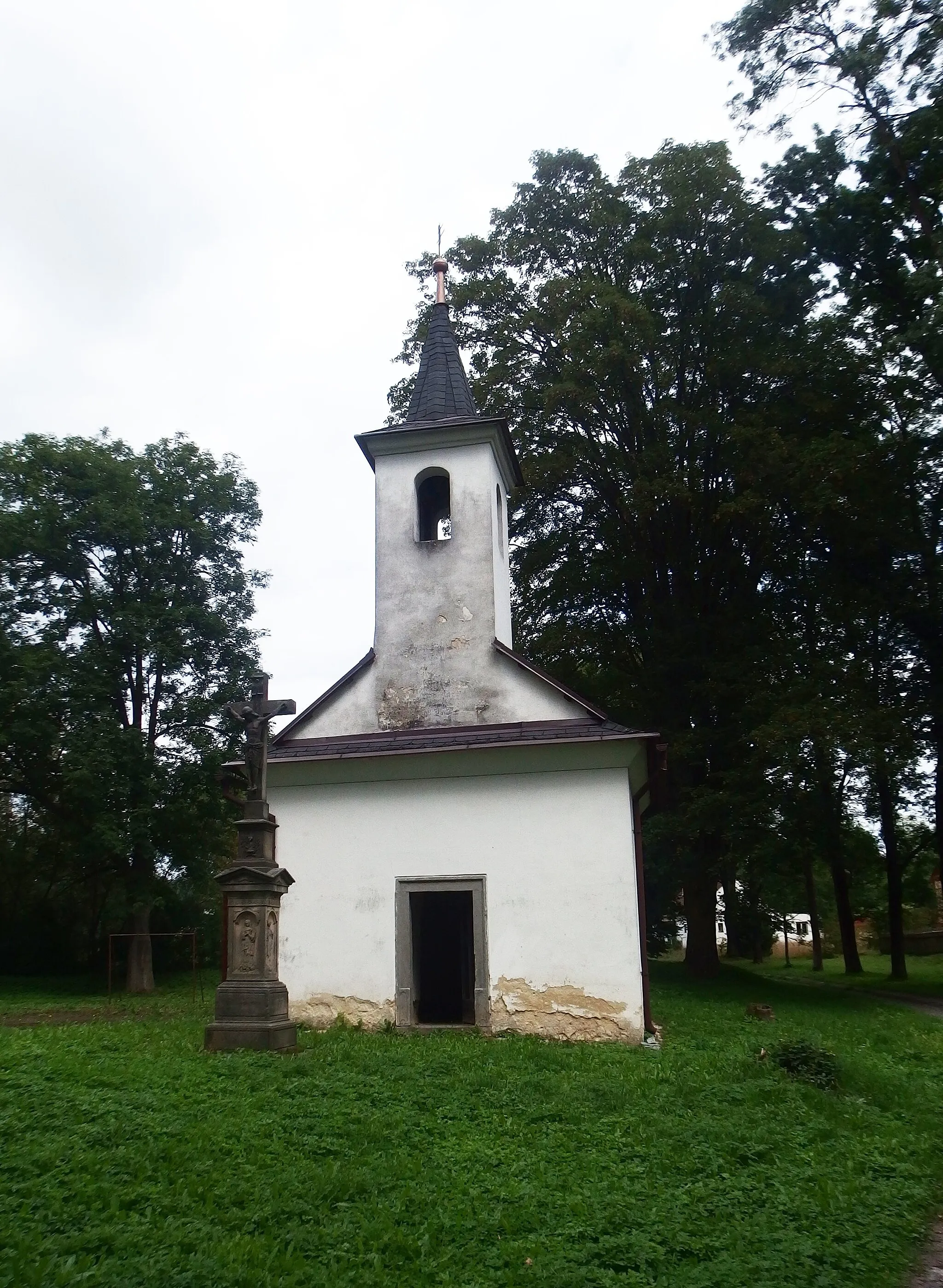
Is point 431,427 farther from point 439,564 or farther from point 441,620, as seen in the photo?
point 441,620

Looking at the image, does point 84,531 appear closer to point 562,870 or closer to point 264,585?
point 264,585

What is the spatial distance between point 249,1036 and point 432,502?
26.9 ft

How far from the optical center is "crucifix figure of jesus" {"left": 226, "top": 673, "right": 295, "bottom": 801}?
11047mm

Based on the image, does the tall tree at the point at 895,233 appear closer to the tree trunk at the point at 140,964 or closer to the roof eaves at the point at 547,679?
the roof eaves at the point at 547,679

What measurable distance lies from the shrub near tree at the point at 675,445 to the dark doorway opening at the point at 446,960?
6.20 meters

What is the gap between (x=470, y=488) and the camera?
46.8 ft

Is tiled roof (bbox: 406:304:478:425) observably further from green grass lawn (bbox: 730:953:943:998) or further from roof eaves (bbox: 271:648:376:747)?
green grass lawn (bbox: 730:953:943:998)

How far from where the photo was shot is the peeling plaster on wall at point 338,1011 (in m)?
12.1

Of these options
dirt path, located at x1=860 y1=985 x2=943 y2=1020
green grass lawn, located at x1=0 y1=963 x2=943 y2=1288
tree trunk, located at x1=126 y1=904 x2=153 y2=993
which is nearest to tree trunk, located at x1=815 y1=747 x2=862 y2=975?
dirt path, located at x1=860 y1=985 x2=943 y2=1020

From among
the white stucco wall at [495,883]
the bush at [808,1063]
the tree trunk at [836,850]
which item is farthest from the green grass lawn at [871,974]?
the bush at [808,1063]

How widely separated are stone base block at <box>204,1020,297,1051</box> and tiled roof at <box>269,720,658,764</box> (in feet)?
12.1

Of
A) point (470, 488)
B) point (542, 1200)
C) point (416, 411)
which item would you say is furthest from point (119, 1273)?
point (416, 411)

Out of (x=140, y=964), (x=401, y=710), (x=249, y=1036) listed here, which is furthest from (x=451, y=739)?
(x=140, y=964)

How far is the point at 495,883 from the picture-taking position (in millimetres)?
12148
